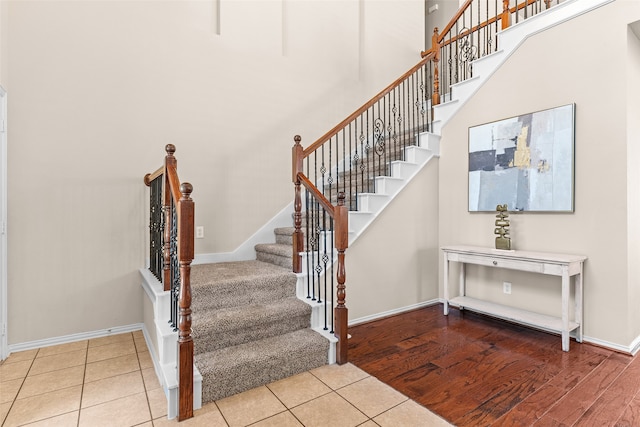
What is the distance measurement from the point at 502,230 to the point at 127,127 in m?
3.87

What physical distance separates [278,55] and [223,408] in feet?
12.4

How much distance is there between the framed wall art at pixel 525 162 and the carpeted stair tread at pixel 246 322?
2.35m

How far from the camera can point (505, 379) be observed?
91.7 inches

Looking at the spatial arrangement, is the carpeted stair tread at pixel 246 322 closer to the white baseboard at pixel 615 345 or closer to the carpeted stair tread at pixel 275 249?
→ the carpeted stair tread at pixel 275 249

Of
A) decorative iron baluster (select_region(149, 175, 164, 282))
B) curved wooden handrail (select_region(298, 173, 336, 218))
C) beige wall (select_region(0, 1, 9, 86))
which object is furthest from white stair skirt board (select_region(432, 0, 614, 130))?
beige wall (select_region(0, 1, 9, 86))

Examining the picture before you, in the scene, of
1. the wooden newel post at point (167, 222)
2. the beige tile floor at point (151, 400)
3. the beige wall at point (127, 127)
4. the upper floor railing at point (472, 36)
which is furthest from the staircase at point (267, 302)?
the beige wall at point (127, 127)

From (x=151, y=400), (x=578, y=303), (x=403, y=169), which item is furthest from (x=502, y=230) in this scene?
(x=151, y=400)

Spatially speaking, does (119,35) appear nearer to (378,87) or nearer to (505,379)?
(378,87)

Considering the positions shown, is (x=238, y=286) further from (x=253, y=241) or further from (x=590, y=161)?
(x=590, y=161)

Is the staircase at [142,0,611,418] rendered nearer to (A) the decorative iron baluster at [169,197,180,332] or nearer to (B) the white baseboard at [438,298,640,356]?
(A) the decorative iron baluster at [169,197,180,332]

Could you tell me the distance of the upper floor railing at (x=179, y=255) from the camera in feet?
6.39

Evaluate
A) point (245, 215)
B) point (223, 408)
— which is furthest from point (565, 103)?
point (223, 408)

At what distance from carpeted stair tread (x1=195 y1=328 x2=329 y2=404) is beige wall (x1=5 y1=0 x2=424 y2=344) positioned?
1.57 m

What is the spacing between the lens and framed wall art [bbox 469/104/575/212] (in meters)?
3.06
